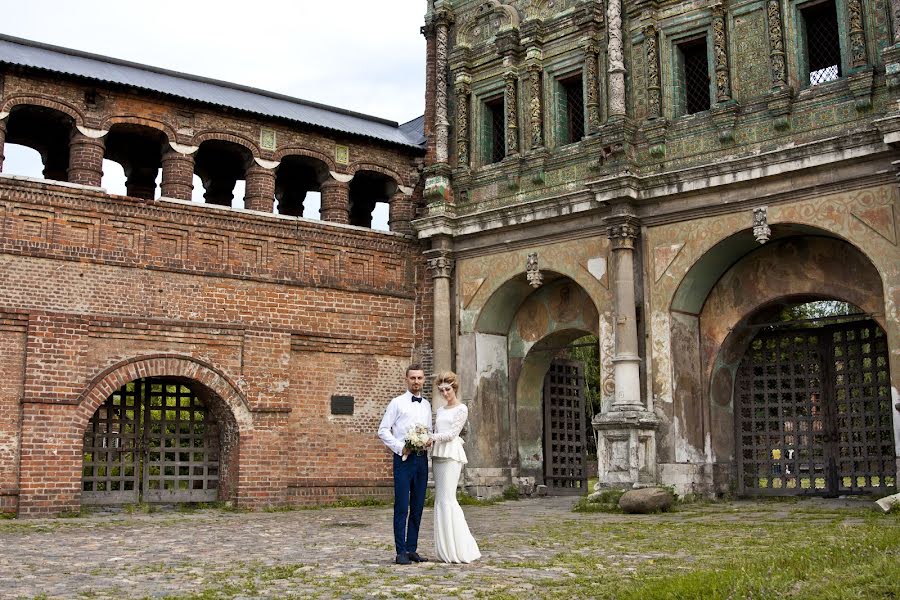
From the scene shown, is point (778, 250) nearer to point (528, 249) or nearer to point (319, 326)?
point (528, 249)

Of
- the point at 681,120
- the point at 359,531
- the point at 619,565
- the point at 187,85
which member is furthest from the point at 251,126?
the point at 619,565

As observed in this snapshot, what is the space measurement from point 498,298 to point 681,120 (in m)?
4.54

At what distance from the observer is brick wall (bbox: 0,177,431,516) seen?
48.5ft

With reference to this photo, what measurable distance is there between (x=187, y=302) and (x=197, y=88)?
4.14 meters

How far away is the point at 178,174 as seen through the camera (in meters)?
16.9

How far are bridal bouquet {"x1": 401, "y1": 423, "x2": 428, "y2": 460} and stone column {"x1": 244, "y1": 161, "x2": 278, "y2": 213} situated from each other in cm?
1011

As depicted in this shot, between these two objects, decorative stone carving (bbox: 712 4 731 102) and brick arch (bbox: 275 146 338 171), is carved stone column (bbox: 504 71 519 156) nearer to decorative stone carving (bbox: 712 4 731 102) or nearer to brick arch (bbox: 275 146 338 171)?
brick arch (bbox: 275 146 338 171)

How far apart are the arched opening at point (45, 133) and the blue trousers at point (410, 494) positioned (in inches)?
416

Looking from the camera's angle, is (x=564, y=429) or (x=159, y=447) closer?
(x=159, y=447)

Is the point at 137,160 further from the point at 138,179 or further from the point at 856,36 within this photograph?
the point at 856,36

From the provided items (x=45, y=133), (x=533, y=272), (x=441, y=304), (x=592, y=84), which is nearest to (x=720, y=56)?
(x=592, y=84)

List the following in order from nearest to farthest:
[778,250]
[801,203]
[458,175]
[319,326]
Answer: [801,203]
[778,250]
[319,326]
[458,175]

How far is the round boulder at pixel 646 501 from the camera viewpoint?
13844 mm

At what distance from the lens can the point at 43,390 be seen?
14766mm
